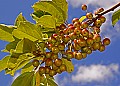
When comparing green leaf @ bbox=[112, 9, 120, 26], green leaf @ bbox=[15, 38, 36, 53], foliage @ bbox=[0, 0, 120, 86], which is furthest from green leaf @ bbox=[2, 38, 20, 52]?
green leaf @ bbox=[112, 9, 120, 26]

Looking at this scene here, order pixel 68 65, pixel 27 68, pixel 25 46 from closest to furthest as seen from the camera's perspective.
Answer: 1. pixel 25 46
2. pixel 68 65
3. pixel 27 68

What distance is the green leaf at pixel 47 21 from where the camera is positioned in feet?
6.00

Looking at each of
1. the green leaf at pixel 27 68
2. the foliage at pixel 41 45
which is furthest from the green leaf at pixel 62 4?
the green leaf at pixel 27 68

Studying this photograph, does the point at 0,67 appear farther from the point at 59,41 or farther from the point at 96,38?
the point at 96,38

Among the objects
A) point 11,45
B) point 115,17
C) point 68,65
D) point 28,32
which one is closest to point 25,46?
point 28,32

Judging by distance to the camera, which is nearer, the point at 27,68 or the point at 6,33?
the point at 6,33

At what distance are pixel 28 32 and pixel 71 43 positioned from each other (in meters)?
0.28

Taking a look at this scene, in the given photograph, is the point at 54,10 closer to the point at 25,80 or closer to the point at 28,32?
the point at 28,32

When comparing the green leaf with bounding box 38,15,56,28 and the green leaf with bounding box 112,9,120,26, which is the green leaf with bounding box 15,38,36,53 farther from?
the green leaf with bounding box 112,9,120,26

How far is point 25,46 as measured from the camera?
1.76 metres

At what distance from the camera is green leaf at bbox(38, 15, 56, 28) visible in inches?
72.1

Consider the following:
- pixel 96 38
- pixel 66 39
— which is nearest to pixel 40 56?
pixel 66 39

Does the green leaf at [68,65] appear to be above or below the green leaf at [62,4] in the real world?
below

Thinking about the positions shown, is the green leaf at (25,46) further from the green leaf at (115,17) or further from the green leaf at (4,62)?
the green leaf at (115,17)
